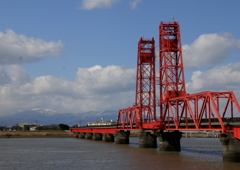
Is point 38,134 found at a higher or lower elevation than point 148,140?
higher

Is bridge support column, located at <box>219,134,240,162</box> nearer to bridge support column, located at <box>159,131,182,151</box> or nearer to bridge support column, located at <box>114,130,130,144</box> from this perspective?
bridge support column, located at <box>159,131,182,151</box>

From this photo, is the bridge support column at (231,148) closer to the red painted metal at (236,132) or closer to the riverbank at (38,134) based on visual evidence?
the red painted metal at (236,132)

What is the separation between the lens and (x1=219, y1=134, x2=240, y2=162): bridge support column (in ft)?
163

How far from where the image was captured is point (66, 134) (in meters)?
196

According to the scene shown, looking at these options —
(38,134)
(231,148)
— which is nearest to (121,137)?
(231,148)

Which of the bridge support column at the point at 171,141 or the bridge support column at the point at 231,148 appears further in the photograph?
the bridge support column at the point at 171,141

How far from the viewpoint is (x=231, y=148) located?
50500mm

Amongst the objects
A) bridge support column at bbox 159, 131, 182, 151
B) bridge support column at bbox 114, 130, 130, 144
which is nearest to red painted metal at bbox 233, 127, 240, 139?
bridge support column at bbox 159, 131, 182, 151

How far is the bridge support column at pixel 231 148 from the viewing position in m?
49.8

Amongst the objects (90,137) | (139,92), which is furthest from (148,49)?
(90,137)

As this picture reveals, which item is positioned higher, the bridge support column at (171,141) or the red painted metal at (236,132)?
the red painted metal at (236,132)

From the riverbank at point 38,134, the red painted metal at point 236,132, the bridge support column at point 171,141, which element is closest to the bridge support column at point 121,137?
the bridge support column at point 171,141

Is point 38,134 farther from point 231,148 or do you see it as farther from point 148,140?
point 231,148

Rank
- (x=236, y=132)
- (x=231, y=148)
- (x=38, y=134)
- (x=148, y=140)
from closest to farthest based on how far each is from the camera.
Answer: (x=236, y=132) < (x=231, y=148) < (x=148, y=140) < (x=38, y=134)
